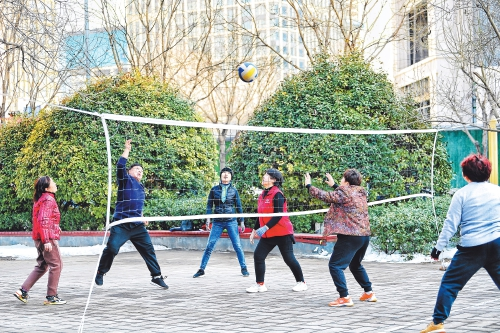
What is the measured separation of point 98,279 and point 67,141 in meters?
7.32

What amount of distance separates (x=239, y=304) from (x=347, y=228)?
5.27 feet

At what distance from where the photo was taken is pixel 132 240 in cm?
1105

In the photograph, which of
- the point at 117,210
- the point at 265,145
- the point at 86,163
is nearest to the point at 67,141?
the point at 86,163

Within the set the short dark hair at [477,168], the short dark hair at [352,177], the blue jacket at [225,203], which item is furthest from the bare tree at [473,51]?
the short dark hair at [477,168]

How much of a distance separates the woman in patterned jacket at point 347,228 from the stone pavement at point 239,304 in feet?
1.10

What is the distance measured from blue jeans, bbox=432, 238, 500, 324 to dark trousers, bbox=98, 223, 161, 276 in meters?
4.87

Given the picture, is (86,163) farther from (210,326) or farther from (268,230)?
(210,326)

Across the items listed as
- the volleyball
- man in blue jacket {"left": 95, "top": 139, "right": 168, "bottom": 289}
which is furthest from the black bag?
man in blue jacket {"left": 95, "top": 139, "right": 168, "bottom": 289}

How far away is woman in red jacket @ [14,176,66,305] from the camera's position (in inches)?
388

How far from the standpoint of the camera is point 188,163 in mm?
18797

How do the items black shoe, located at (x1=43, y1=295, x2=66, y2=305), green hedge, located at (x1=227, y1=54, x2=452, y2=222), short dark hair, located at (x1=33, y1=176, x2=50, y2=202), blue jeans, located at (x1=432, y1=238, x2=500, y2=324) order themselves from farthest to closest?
1. green hedge, located at (x1=227, y1=54, x2=452, y2=222)
2. short dark hair, located at (x1=33, y1=176, x2=50, y2=202)
3. black shoe, located at (x1=43, y1=295, x2=66, y2=305)
4. blue jeans, located at (x1=432, y1=238, x2=500, y2=324)

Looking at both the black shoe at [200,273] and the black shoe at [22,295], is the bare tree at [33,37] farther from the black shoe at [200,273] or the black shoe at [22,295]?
the black shoe at [200,273]

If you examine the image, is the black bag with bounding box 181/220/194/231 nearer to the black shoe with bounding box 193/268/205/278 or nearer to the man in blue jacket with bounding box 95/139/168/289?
the black shoe with bounding box 193/268/205/278

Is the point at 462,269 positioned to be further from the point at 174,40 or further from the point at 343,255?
the point at 174,40
